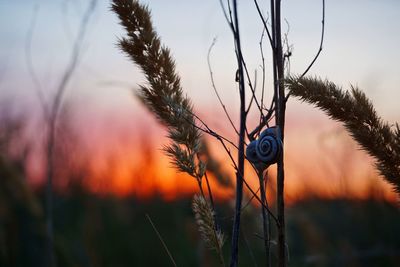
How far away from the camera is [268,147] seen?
1419 millimetres

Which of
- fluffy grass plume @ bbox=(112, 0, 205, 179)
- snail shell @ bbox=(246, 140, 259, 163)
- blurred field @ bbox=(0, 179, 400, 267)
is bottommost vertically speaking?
blurred field @ bbox=(0, 179, 400, 267)

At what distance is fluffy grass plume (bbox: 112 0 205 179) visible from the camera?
4.88ft

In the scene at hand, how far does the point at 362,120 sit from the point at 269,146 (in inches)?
10.0

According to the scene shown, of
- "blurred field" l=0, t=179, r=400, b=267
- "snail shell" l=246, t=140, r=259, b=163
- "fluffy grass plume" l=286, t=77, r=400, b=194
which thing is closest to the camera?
"fluffy grass plume" l=286, t=77, r=400, b=194

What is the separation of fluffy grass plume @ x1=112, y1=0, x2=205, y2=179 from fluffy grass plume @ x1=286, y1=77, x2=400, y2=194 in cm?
33

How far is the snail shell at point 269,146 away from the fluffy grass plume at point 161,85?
200 millimetres

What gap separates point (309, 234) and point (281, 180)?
232 cm

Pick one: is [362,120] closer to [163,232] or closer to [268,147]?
[268,147]

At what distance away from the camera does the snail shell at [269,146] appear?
141 centimetres

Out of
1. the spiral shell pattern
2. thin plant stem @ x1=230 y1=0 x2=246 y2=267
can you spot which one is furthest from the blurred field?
the spiral shell pattern

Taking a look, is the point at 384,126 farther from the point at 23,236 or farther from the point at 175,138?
the point at 23,236

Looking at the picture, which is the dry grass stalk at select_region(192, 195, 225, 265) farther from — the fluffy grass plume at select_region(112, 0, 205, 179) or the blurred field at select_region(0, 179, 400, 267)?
the blurred field at select_region(0, 179, 400, 267)

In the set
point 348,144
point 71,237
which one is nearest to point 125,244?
point 71,237

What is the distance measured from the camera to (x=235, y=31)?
1.56 metres
